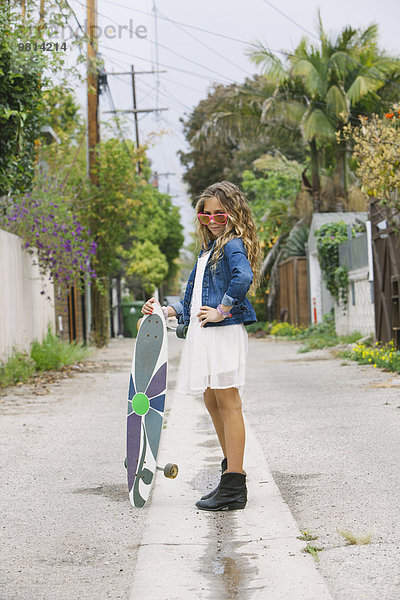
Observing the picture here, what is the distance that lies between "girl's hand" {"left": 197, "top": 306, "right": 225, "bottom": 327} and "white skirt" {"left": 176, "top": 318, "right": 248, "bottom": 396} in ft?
0.37

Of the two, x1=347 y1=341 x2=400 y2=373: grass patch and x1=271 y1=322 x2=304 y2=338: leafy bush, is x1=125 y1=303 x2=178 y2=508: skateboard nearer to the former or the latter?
x1=347 y1=341 x2=400 y2=373: grass patch

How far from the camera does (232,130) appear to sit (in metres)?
24.8

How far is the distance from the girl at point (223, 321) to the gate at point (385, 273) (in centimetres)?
873

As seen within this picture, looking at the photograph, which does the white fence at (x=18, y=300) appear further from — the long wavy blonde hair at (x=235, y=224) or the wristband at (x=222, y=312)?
the wristband at (x=222, y=312)

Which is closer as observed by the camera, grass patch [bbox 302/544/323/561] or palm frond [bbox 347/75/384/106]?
grass patch [bbox 302/544/323/561]

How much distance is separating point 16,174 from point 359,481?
23.8 feet

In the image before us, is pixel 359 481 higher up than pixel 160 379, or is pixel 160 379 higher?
pixel 160 379

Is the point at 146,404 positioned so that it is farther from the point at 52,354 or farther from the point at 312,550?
the point at 52,354

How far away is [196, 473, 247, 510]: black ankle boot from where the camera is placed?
164 inches

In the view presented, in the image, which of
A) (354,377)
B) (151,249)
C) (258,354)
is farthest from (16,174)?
(151,249)

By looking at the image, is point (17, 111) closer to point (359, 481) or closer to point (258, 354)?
point (359, 481)

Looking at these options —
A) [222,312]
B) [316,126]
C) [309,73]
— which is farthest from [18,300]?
[309,73]

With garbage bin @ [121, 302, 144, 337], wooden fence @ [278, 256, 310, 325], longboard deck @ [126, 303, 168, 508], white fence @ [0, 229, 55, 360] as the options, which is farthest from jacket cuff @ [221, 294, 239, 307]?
garbage bin @ [121, 302, 144, 337]

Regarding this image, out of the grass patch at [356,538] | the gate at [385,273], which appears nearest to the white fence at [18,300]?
the gate at [385,273]
